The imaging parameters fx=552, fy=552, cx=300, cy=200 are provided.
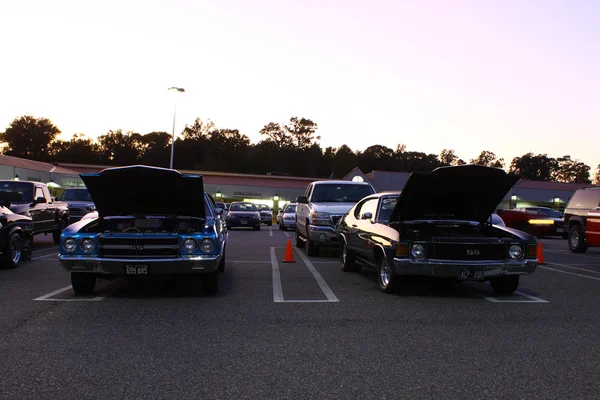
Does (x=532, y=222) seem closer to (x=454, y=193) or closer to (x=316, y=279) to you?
(x=454, y=193)

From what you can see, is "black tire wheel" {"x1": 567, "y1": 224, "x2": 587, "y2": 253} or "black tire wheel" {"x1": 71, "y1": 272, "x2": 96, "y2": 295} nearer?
"black tire wheel" {"x1": 71, "y1": 272, "x2": 96, "y2": 295}

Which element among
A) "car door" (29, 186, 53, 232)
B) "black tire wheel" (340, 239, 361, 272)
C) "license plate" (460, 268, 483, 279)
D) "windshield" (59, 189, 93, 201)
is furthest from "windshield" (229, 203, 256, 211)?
"license plate" (460, 268, 483, 279)

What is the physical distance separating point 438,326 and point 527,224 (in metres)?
22.5

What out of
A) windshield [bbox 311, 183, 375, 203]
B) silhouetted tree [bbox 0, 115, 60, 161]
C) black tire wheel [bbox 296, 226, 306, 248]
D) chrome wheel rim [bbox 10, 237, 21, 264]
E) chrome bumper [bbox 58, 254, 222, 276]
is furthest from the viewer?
silhouetted tree [bbox 0, 115, 60, 161]

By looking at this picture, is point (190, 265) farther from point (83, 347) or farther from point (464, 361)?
point (464, 361)

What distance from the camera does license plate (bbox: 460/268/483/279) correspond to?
7.86m

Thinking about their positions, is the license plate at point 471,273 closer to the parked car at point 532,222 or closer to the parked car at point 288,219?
the parked car at point 532,222

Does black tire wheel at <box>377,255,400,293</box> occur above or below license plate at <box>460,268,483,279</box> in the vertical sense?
below

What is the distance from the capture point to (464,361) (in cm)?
493

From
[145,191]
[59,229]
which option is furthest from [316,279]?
[59,229]

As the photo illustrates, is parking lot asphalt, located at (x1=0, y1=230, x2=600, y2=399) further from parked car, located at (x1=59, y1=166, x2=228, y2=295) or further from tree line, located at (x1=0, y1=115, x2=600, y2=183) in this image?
tree line, located at (x1=0, y1=115, x2=600, y2=183)

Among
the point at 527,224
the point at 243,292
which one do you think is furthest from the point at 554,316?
the point at 527,224

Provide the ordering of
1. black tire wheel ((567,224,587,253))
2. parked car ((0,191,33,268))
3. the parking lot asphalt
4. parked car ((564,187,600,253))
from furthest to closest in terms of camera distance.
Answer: black tire wheel ((567,224,587,253))
parked car ((564,187,600,253))
parked car ((0,191,33,268))
the parking lot asphalt

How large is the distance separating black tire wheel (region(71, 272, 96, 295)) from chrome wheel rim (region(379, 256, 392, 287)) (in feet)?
14.3
